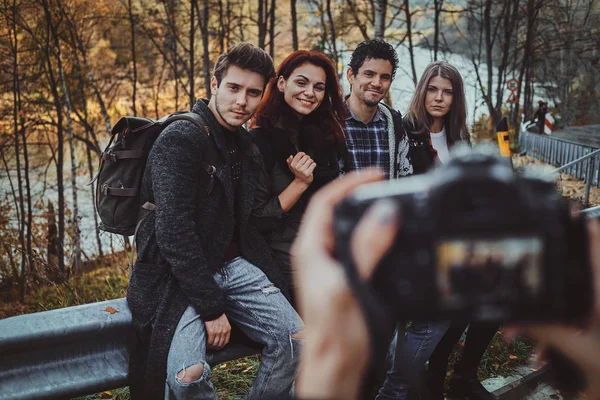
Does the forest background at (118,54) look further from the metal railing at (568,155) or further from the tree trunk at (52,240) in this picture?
the metal railing at (568,155)

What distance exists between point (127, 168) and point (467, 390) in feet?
7.22

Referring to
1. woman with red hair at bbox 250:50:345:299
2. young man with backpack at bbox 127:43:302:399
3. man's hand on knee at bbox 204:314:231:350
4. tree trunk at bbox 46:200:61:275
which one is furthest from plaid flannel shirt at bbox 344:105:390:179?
tree trunk at bbox 46:200:61:275

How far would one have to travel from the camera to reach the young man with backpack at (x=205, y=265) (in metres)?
2.26

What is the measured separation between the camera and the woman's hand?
2.66m

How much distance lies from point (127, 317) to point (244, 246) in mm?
630

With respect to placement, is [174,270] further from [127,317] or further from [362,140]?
[362,140]

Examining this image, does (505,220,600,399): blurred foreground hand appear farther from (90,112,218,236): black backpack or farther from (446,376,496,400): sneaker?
(446,376,496,400): sneaker

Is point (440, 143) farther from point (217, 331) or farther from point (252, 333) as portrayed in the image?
point (217, 331)

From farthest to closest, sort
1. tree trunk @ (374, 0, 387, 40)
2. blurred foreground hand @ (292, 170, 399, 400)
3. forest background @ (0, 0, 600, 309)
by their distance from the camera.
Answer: forest background @ (0, 0, 600, 309) < tree trunk @ (374, 0, 387, 40) < blurred foreground hand @ (292, 170, 399, 400)

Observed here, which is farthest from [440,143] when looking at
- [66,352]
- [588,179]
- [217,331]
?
[588,179]

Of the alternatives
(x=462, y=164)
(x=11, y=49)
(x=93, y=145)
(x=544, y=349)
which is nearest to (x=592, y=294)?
(x=544, y=349)

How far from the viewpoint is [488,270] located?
75 centimetres

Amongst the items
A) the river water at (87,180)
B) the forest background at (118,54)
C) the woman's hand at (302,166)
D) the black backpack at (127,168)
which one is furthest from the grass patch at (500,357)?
the river water at (87,180)

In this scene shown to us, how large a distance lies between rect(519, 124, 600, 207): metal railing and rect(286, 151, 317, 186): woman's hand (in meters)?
1.12
